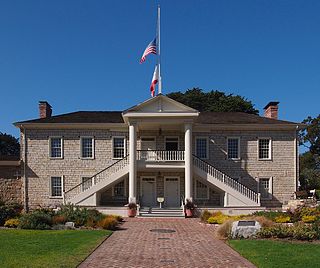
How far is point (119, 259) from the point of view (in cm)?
1122

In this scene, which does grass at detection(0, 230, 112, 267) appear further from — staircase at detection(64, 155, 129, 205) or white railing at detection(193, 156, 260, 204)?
white railing at detection(193, 156, 260, 204)

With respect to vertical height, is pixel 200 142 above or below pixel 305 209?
above

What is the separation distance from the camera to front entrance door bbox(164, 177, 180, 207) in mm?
30062

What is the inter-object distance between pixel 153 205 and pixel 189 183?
14.5ft

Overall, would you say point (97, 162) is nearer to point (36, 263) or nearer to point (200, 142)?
point (200, 142)

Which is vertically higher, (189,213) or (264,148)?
(264,148)

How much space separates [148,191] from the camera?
30.2 meters

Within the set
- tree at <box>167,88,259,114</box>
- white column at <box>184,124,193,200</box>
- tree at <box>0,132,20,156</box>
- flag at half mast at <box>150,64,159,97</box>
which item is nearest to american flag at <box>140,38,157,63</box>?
flag at half mast at <box>150,64,159,97</box>

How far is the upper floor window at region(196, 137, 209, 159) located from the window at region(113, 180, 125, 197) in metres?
6.26

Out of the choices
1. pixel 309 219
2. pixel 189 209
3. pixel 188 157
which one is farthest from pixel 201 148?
pixel 309 219

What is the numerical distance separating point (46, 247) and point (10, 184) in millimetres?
19282

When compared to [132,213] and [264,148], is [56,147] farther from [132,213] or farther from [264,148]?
[264,148]

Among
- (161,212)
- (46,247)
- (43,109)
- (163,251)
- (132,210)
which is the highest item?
(43,109)

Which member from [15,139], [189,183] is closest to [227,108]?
[189,183]
